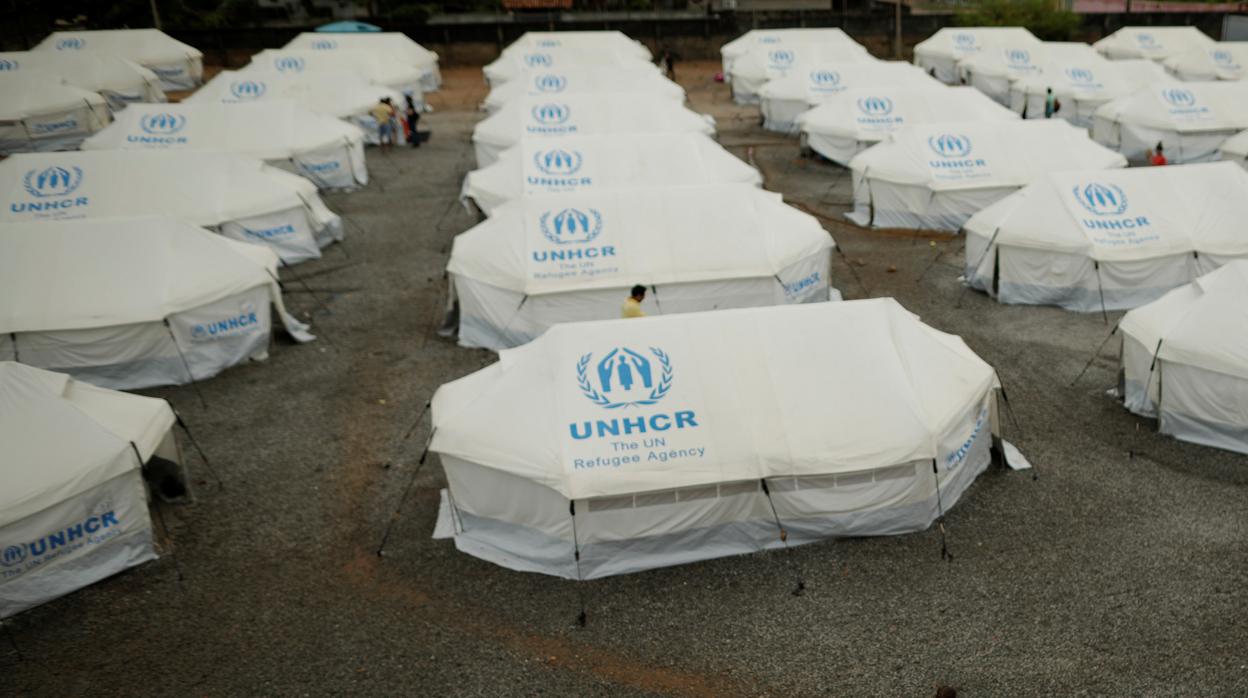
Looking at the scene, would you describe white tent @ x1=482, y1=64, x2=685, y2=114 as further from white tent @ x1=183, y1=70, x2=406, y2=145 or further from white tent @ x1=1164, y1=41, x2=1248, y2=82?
white tent @ x1=1164, y1=41, x2=1248, y2=82

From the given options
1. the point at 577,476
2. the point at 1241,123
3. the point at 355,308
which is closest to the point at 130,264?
the point at 355,308

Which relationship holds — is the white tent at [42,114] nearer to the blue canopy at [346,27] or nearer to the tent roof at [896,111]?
the blue canopy at [346,27]

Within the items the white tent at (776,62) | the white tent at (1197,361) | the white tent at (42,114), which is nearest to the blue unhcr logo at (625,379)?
the white tent at (1197,361)

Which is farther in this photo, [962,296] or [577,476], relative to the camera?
[962,296]

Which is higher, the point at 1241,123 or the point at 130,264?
the point at 130,264

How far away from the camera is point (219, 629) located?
33.4 ft

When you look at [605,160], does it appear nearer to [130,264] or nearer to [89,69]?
[130,264]

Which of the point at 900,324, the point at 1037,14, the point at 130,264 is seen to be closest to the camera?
the point at 900,324

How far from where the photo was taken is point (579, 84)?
32344 millimetres

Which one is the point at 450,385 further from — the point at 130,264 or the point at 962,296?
the point at 962,296

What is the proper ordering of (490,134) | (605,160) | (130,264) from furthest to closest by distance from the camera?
Result: (490,134) → (605,160) → (130,264)

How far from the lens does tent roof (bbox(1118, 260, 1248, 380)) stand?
12.9 metres

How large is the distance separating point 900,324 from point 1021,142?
41.5 ft

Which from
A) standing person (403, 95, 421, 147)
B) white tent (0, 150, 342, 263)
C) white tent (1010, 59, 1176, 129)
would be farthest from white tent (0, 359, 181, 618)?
white tent (1010, 59, 1176, 129)
